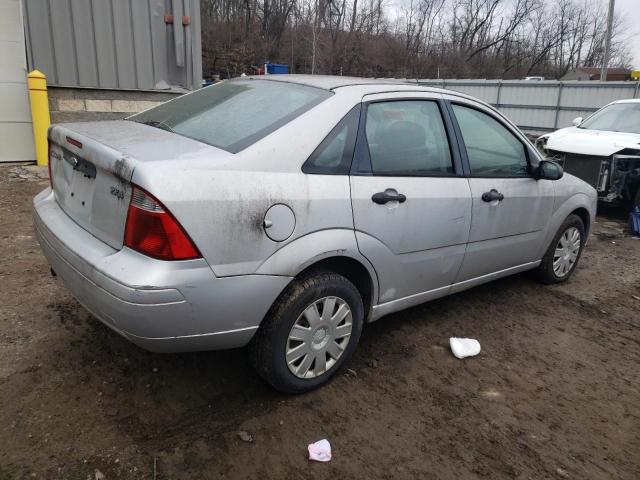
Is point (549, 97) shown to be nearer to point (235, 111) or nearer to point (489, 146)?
point (489, 146)

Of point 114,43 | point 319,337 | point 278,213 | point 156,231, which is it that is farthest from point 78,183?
point 114,43

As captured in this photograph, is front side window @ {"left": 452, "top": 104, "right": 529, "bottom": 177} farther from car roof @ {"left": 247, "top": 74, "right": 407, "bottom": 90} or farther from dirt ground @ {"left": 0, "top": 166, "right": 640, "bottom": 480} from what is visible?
dirt ground @ {"left": 0, "top": 166, "right": 640, "bottom": 480}

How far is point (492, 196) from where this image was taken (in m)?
3.64

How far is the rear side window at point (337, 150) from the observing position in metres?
2.71

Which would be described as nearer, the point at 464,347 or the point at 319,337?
the point at 319,337

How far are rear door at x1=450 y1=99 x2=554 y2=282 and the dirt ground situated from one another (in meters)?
0.55

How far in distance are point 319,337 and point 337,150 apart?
102cm

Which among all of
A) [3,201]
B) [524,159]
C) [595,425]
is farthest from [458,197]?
[3,201]

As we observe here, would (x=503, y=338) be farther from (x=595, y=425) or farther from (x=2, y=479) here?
(x=2, y=479)

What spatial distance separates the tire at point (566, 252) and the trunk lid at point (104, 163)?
3.35 metres

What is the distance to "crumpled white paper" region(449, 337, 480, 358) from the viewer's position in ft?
11.6

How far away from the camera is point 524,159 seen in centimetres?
409

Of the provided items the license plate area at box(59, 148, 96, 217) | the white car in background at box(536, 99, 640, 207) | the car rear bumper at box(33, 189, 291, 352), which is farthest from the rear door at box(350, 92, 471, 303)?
the white car in background at box(536, 99, 640, 207)

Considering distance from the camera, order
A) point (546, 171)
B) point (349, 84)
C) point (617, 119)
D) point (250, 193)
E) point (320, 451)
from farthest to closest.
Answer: point (617, 119) → point (546, 171) → point (349, 84) → point (320, 451) → point (250, 193)
